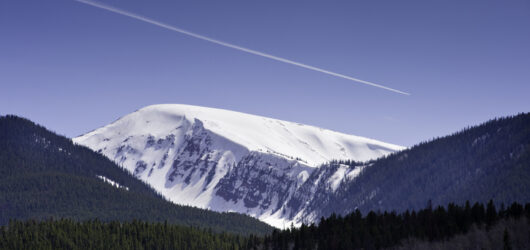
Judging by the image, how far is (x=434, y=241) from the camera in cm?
15775

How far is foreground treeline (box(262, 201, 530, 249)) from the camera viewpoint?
158375mm

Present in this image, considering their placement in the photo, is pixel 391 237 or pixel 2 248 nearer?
pixel 391 237

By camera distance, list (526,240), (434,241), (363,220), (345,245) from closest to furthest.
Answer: (526,240)
(434,241)
(345,245)
(363,220)

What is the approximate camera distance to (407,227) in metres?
168

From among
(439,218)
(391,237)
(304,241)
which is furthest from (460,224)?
(304,241)

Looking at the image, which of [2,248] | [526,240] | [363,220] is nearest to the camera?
[526,240]

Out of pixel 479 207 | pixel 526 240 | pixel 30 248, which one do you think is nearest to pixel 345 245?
pixel 479 207

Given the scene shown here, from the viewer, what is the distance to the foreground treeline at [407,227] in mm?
158375

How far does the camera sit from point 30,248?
7628 inches

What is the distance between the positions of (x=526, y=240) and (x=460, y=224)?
78.0ft

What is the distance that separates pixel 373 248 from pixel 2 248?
101 m

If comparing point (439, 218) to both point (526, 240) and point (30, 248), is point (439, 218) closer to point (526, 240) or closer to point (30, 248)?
point (526, 240)

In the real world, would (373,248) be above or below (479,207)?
below

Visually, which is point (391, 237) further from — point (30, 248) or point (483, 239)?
point (30, 248)
